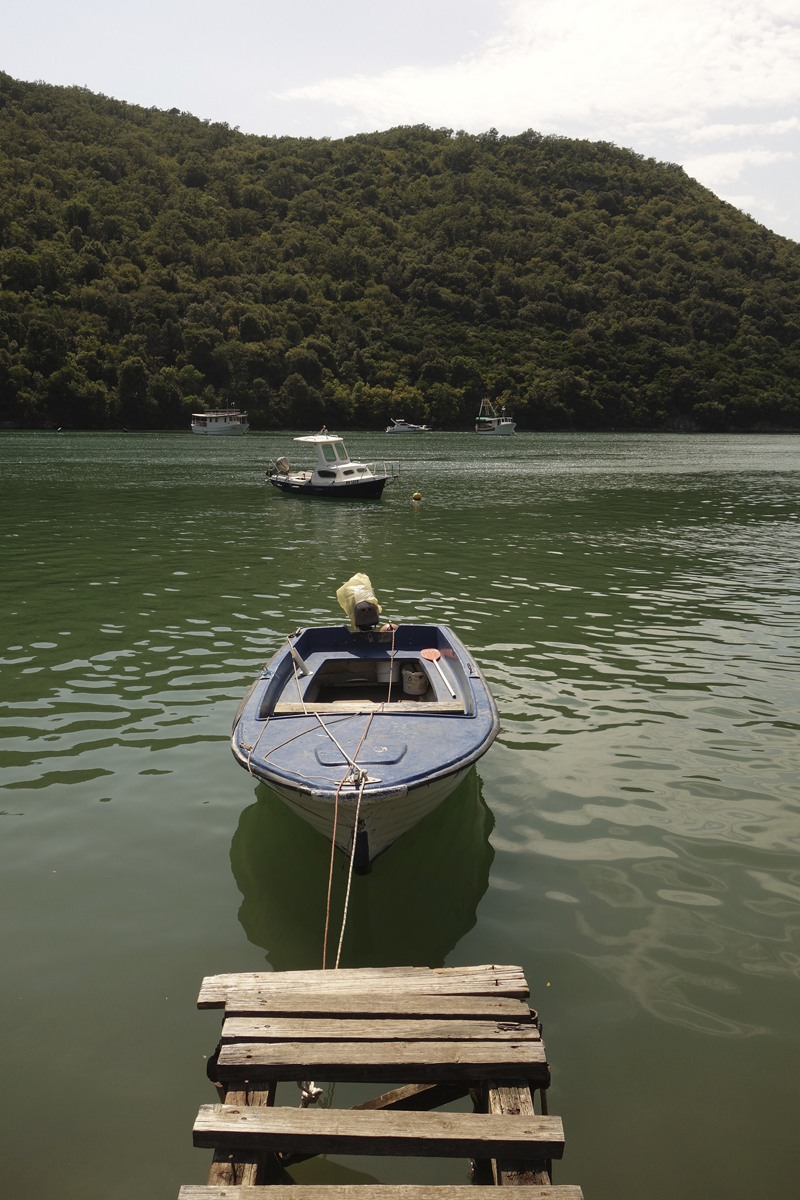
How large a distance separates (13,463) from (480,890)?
5275 centimetres

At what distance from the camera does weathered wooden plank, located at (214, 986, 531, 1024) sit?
4172 millimetres

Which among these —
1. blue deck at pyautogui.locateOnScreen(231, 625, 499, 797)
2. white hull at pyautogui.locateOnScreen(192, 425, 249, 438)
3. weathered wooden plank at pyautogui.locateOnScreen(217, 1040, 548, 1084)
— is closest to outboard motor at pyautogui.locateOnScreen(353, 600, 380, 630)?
blue deck at pyautogui.locateOnScreen(231, 625, 499, 797)

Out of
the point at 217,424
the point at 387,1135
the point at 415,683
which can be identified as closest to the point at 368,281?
the point at 217,424

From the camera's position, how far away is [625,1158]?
414cm

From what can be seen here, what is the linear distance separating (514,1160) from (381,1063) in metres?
0.77

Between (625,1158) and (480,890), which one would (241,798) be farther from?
(625,1158)

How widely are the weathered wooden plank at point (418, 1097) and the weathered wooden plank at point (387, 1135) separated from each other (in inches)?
25.7

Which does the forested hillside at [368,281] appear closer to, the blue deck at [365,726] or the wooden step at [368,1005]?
the blue deck at [365,726]

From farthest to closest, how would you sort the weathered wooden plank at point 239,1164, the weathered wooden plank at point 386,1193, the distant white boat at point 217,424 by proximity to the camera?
the distant white boat at point 217,424 < the weathered wooden plank at point 239,1164 < the weathered wooden plank at point 386,1193

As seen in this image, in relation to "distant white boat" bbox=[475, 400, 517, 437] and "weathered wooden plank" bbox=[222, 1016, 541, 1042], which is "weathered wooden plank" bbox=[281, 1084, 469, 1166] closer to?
"weathered wooden plank" bbox=[222, 1016, 541, 1042]

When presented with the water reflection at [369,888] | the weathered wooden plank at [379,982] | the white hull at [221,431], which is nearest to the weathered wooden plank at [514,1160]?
the weathered wooden plank at [379,982]

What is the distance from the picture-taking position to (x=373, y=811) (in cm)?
567

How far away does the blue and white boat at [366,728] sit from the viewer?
5.80 meters

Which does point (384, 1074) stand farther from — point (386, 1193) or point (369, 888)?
point (369, 888)
